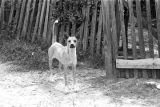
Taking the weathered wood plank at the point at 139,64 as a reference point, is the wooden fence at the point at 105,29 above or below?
above

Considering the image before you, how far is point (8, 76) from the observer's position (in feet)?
24.6

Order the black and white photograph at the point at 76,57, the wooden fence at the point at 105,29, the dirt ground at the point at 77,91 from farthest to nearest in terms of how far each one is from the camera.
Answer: the wooden fence at the point at 105,29 → the black and white photograph at the point at 76,57 → the dirt ground at the point at 77,91

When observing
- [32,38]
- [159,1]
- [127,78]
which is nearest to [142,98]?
[127,78]

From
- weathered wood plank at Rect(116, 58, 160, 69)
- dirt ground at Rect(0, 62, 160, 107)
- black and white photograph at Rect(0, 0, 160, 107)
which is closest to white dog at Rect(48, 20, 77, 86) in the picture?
black and white photograph at Rect(0, 0, 160, 107)

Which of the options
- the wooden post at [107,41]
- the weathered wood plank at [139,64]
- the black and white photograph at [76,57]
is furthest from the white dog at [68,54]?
the weathered wood plank at [139,64]

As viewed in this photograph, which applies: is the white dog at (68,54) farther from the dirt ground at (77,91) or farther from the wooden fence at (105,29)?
the wooden fence at (105,29)

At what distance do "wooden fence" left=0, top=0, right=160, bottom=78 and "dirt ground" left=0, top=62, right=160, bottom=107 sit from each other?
0.37 meters

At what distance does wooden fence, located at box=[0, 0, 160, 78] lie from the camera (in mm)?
6770

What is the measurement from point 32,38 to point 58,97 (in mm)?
3971

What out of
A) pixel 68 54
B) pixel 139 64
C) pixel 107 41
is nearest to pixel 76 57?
pixel 68 54

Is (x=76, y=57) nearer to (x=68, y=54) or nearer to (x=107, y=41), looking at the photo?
(x=68, y=54)

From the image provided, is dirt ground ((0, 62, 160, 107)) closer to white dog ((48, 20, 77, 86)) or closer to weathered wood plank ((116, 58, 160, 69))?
weathered wood plank ((116, 58, 160, 69))

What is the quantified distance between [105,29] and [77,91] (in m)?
1.62

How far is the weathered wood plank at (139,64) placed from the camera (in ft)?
21.4
